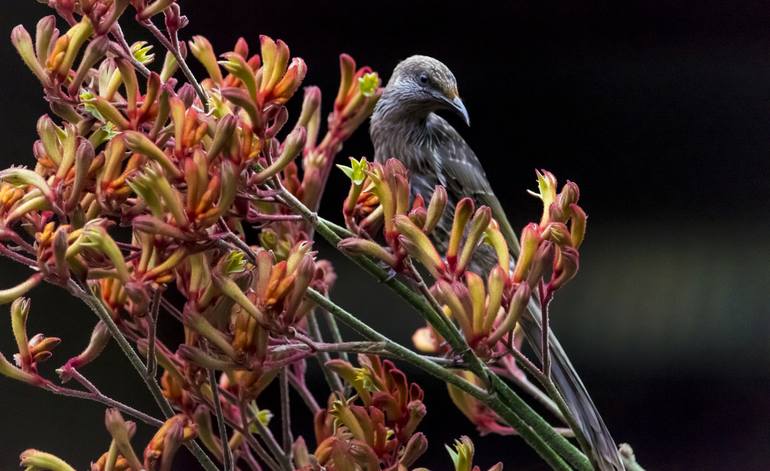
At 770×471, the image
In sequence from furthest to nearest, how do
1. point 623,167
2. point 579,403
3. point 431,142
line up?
point 623,167, point 431,142, point 579,403

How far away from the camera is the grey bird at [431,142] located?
1050 millimetres

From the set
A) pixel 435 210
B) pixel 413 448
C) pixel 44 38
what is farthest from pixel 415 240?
pixel 44 38

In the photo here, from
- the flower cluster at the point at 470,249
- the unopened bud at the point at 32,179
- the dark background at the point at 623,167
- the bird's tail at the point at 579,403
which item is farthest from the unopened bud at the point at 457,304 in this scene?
the dark background at the point at 623,167

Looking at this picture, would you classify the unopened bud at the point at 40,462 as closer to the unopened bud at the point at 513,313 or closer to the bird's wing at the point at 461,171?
the unopened bud at the point at 513,313

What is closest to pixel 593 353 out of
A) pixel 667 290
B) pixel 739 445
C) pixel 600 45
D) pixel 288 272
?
pixel 667 290

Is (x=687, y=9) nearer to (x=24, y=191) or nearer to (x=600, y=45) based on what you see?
(x=600, y=45)

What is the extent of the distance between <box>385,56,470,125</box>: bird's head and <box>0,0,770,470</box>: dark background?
27cm

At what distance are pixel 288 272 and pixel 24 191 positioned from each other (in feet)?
0.53

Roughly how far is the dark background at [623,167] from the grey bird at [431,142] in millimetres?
234

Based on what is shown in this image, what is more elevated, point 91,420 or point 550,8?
point 550,8

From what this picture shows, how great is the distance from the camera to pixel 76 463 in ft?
4.63

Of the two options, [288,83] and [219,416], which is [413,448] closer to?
[219,416]

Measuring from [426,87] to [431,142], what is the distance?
105 millimetres

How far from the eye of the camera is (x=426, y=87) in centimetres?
112
